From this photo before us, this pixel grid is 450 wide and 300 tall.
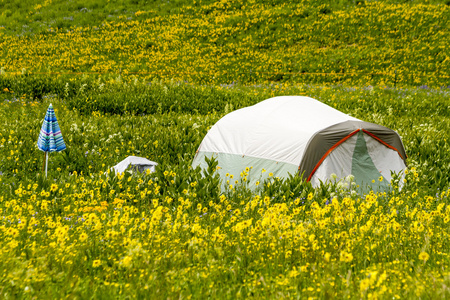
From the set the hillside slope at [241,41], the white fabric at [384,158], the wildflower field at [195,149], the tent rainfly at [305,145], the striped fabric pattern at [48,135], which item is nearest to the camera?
the wildflower field at [195,149]

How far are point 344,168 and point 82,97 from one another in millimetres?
13500

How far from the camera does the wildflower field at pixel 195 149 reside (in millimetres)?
3355

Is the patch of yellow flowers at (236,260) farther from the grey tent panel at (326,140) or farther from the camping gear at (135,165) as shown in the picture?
the camping gear at (135,165)

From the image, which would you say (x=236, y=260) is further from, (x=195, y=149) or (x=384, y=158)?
(x=195, y=149)

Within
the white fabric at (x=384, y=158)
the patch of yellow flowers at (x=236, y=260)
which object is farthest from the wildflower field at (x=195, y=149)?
the white fabric at (x=384, y=158)

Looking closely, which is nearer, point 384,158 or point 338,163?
point 338,163

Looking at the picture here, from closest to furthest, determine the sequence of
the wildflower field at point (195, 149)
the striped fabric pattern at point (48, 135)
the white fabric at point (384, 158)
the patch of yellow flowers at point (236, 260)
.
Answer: the patch of yellow flowers at point (236, 260) < the wildflower field at point (195, 149) < the striped fabric pattern at point (48, 135) < the white fabric at point (384, 158)

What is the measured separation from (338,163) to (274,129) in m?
1.68

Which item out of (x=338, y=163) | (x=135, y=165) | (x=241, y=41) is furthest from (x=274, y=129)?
(x=241, y=41)

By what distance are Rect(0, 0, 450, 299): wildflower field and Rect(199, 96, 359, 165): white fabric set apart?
69 cm

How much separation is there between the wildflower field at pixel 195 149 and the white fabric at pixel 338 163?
79 centimetres

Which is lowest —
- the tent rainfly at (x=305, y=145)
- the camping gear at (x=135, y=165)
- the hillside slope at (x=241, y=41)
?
the camping gear at (x=135, y=165)

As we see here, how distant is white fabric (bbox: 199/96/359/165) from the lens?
830 cm

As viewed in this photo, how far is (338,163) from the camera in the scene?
27.2ft
